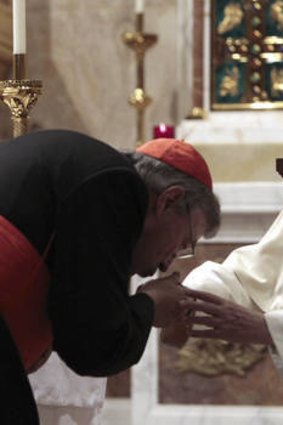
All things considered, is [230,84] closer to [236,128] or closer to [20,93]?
[236,128]

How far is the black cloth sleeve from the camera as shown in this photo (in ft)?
8.94

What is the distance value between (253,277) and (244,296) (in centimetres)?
8

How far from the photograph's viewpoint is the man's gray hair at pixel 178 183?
3.01 meters

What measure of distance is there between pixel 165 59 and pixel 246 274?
3.38m

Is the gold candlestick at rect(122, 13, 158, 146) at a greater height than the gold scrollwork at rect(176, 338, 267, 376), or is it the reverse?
the gold candlestick at rect(122, 13, 158, 146)

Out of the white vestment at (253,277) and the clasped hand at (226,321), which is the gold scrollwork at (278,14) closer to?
the white vestment at (253,277)

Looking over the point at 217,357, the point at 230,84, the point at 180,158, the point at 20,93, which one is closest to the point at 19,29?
the point at 20,93

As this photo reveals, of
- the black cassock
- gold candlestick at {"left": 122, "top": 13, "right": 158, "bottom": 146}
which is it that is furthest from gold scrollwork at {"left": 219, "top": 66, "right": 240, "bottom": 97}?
the black cassock

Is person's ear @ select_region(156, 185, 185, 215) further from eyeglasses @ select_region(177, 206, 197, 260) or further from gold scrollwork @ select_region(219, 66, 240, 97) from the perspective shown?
gold scrollwork @ select_region(219, 66, 240, 97)

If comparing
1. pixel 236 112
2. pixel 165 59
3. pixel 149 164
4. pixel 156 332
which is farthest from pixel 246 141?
pixel 149 164

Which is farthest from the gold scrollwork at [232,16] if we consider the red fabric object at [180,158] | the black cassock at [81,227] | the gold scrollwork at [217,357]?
the black cassock at [81,227]

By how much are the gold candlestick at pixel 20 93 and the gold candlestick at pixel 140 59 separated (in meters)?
2.93

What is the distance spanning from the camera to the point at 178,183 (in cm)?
303

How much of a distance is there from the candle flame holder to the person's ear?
808 millimetres
